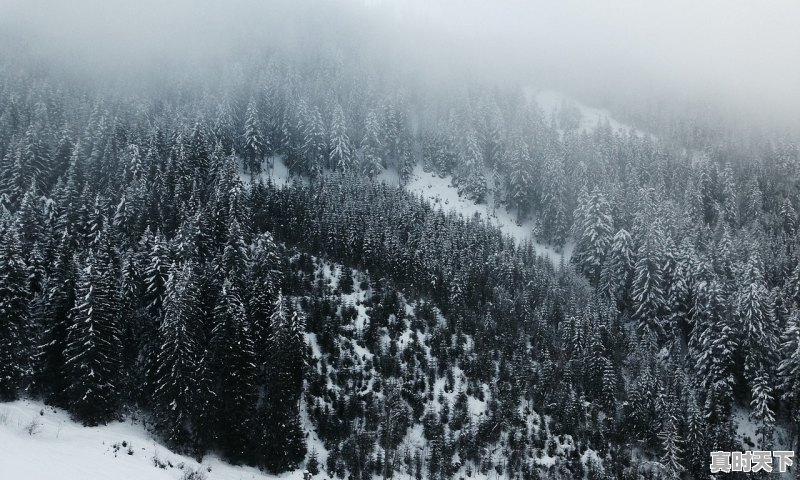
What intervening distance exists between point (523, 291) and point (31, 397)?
2215 inches

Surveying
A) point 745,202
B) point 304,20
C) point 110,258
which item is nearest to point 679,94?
point 745,202

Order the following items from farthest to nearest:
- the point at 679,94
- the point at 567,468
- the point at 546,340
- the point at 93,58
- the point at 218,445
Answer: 1. the point at 679,94
2. the point at 93,58
3. the point at 546,340
4. the point at 567,468
5. the point at 218,445

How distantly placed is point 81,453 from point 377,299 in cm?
3902

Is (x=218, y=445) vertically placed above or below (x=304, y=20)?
below

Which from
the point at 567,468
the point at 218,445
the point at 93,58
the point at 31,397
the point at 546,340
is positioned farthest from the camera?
the point at 93,58

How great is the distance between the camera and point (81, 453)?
91.3ft

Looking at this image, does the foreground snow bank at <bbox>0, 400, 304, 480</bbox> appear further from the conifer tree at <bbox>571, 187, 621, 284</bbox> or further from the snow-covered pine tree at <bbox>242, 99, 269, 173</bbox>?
the snow-covered pine tree at <bbox>242, 99, 269, 173</bbox>

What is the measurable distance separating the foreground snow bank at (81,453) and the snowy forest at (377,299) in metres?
2.03

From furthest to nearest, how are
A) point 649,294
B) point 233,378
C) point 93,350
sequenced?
point 649,294
point 233,378
point 93,350

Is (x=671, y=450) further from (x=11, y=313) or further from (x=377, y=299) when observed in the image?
(x=11, y=313)

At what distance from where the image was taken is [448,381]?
56250 millimetres

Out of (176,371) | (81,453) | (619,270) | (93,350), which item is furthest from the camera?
(619,270)

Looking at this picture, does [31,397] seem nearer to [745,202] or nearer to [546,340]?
[546,340]

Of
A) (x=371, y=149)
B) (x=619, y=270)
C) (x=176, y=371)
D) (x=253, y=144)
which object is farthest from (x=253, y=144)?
(x=619, y=270)
